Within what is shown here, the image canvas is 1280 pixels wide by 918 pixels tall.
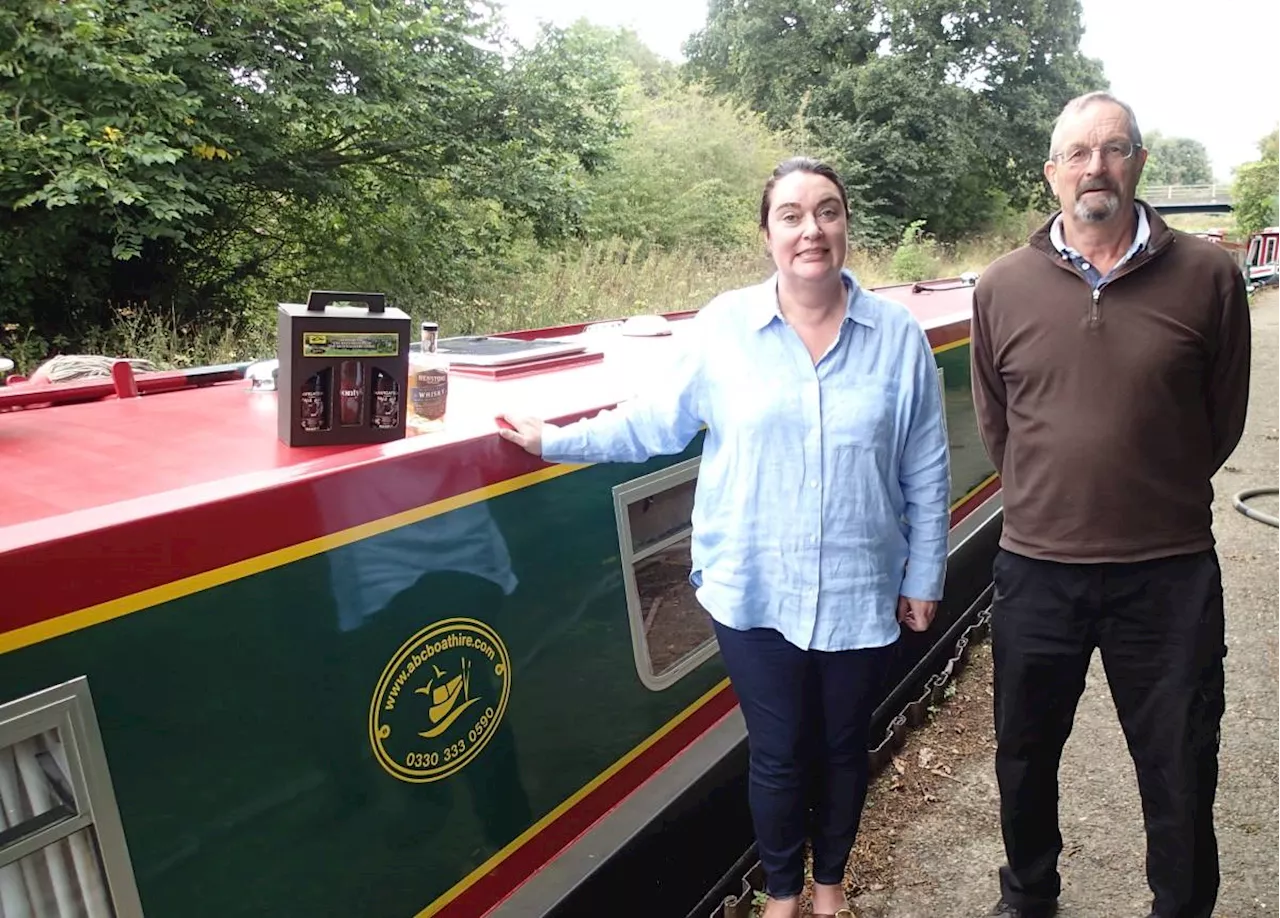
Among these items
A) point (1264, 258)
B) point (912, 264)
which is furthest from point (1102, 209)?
point (1264, 258)

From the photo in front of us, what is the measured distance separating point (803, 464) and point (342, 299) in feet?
3.12

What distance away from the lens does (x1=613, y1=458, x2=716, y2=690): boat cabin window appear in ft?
7.80

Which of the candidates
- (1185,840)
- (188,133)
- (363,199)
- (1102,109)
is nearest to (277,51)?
(188,133)

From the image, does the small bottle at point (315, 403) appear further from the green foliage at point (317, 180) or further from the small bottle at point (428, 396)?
the green foliage at point (317, 180)

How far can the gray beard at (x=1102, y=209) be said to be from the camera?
77.5 inches

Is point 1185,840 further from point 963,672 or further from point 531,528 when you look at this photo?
point 963,672

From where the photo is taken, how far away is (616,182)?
14211 millimetres

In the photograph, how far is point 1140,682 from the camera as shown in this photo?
7.02 ft

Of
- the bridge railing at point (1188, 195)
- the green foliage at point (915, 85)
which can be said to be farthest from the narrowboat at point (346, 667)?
the bridge railing at point (1188, 195)

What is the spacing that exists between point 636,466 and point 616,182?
41.0 ft

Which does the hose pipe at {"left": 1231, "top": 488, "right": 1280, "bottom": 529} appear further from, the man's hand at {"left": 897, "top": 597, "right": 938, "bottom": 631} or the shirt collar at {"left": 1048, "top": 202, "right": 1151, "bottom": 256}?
the man's hand at {"left": 897, "top": 597, "right": 938, "bottom": 631}

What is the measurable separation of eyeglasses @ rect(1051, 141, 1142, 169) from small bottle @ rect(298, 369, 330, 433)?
5.14 feet

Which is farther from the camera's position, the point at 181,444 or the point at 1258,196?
the point at 1258,196

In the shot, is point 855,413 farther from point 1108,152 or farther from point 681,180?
point 681,180
